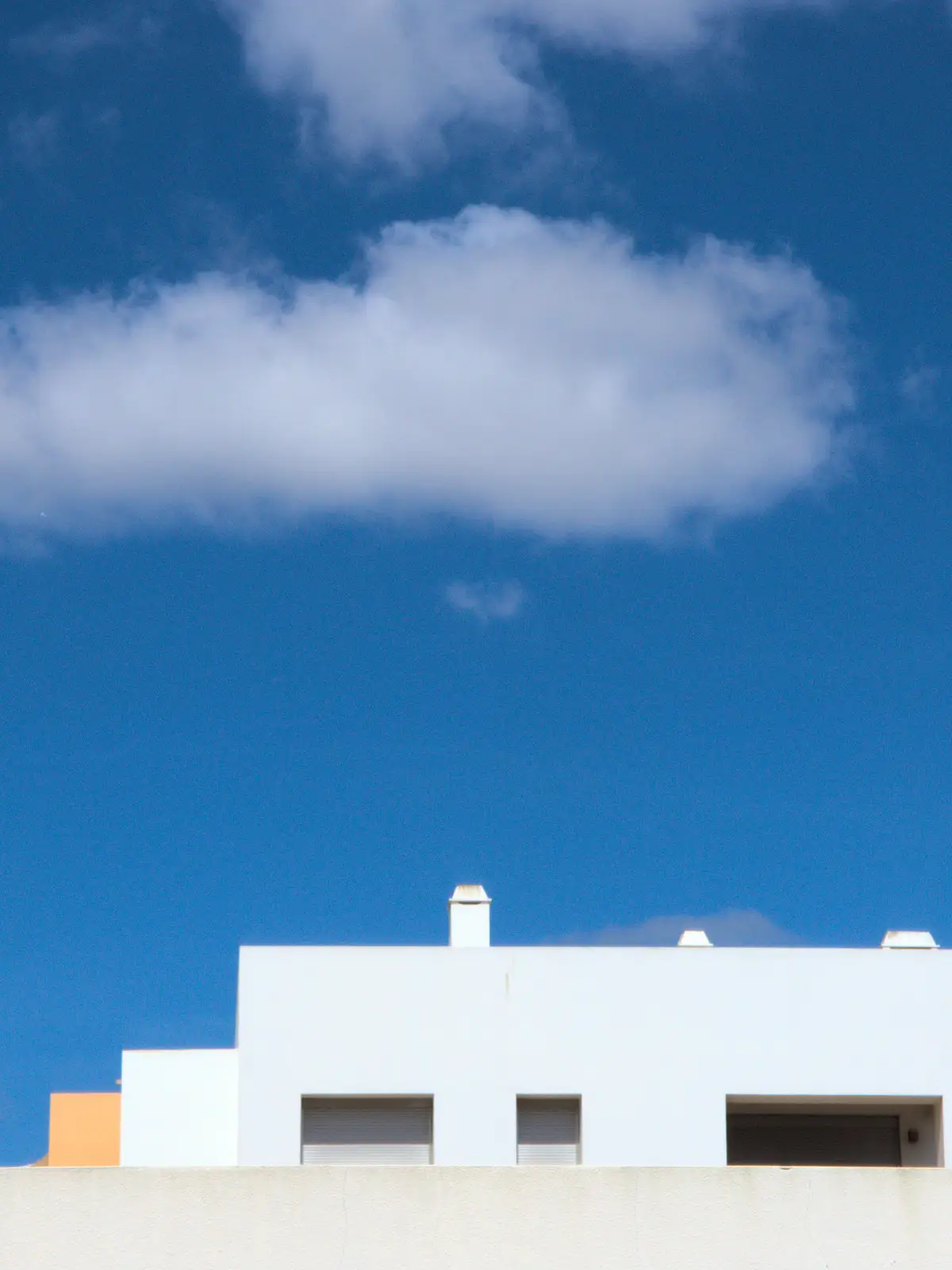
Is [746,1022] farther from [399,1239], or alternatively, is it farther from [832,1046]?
[399,1239]

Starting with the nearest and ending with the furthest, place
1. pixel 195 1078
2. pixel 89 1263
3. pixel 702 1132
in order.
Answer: pixel 89 1263, pixel 702 1132, pixel 195 1078

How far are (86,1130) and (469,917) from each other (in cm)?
1259

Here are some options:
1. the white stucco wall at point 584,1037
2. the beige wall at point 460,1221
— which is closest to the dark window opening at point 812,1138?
the white stucco wall at point 584,1037

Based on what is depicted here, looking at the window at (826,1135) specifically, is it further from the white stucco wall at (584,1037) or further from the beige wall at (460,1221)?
the beige wall at (460,1221)

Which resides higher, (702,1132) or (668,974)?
(668,974)

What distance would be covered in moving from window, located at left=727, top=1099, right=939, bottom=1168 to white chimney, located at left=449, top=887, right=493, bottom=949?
380 centimetres

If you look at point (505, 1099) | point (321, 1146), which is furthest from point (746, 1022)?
point (321, 1146)

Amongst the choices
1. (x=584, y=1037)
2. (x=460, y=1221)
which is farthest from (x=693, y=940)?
(x=460, y=1221)

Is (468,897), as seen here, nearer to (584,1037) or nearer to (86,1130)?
(584,1037)

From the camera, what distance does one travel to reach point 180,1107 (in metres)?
25.3

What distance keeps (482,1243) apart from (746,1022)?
398 inches

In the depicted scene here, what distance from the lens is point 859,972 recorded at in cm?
2212

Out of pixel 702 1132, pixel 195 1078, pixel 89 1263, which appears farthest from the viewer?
pixel 195 1078

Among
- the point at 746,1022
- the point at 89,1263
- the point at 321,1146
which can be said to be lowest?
the point at 89,1263
